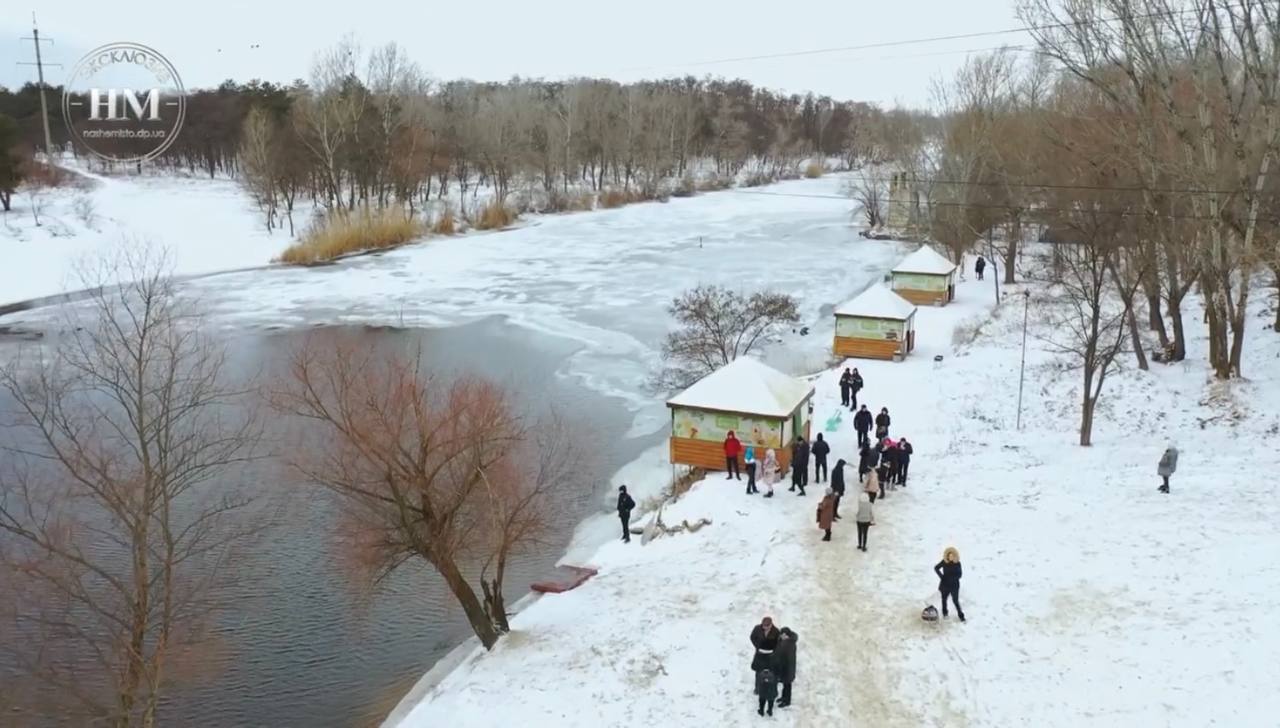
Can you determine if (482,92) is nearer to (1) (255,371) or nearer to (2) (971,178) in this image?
(2) (971,178)

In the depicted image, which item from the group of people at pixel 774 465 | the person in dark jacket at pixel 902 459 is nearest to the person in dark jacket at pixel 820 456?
the group of people at pixel 774 465

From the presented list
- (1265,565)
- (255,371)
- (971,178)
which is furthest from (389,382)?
(971,178)

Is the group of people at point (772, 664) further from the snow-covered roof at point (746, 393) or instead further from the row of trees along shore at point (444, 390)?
the snow-covered roof at point (746, 393)

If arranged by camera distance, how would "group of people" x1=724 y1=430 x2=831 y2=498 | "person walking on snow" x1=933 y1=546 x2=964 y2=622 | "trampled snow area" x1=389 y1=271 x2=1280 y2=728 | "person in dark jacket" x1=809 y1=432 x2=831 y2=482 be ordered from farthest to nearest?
"person in dark jacket" x1=809 y1=432 x2=831 y2=482, "group of people" x1=724 y1=430 x2=831 y2=498, "person walking on snow" x1=933 y1=546 x2=964 y2=622, "trampled snow area" x1=389 y1=271 x2=1280 y2=728

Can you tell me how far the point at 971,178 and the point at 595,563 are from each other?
3883cm

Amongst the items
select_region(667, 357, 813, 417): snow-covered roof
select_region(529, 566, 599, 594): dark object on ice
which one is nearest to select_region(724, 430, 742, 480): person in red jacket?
select_region(667, 357, 813, 417): snow-covered roof

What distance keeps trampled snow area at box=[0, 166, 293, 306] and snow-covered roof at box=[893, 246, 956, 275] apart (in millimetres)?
30149

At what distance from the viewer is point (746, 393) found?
19.9 m

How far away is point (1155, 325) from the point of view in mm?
25641

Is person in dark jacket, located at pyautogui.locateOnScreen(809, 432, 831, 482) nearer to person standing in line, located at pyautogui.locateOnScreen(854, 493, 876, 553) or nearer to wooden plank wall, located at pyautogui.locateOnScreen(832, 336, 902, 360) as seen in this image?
person standing in line, located at pyautogui.locateOnScreen(854, 493, 876, 553)

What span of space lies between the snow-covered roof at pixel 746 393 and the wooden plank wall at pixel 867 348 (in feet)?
33.8

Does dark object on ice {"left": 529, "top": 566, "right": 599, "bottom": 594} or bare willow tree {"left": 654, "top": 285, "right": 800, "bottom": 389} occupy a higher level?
bare willow tree {"left": 654, "top": 285, "right": 800, "bottom": 389}

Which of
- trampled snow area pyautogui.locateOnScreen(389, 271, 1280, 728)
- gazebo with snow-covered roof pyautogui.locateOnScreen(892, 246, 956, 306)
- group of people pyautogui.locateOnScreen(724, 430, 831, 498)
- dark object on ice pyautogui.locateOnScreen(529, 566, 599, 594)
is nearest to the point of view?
trampled snow area pyautogui.locateOnScreen(389, 271, 1280, 728)

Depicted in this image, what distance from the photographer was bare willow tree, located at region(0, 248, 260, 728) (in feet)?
35.8
